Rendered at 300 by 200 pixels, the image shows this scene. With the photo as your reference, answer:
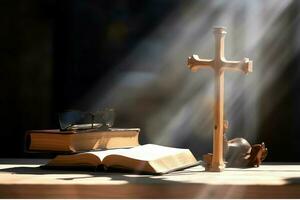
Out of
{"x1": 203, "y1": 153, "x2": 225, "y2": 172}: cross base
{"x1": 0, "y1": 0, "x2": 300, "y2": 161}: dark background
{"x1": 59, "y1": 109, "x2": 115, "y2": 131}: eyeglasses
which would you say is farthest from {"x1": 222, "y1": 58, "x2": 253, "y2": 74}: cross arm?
{"x1": 0, "y1": 0, "x2": 300, "y2": 161}: dark background

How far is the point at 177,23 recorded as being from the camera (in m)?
1.81

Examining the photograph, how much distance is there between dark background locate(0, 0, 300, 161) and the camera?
178cm

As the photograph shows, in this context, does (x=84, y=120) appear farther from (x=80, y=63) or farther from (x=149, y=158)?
(x=80, y=63)

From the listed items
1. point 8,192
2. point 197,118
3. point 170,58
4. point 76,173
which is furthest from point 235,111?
point 8,192

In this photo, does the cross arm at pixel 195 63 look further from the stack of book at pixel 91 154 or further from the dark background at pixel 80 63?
the dark background at pixel 80 63

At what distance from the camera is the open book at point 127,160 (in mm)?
1165

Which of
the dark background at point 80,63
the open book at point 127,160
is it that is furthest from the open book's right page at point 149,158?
the dark background at point 80,63

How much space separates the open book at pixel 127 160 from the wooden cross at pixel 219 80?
0.31ft

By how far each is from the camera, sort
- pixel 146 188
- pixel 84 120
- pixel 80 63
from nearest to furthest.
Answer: pixel 146 188, pixel 84 120, pixel 80 63

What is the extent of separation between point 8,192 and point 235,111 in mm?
941

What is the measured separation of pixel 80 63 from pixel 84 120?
528 mm

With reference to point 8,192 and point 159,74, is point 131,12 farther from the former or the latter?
point 8,192

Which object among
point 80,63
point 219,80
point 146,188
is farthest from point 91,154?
point 80,63

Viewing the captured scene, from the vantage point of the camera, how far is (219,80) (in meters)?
1.23
